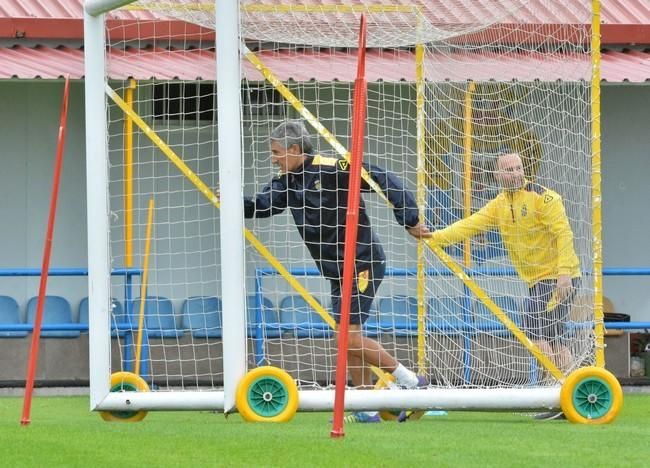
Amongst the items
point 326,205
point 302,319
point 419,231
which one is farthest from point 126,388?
point 302,319

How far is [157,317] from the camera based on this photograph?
48.8 feet

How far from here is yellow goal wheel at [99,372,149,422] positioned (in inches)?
408

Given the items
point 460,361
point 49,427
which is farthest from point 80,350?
point 49,427

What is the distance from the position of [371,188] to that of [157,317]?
4959mm

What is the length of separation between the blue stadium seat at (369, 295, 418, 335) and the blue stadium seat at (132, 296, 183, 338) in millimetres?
1890

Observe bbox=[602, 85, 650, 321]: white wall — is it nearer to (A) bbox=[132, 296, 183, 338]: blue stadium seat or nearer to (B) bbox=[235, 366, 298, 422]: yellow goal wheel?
(A) bbox=[132, 296, 183, 338]: blue stadium seat

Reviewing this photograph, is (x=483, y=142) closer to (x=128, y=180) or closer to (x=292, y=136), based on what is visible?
(x=292, y=136)

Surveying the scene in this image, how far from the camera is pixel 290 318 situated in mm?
15109

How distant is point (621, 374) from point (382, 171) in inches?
226

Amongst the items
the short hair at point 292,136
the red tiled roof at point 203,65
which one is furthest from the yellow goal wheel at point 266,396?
the red tiled roof at point 203,65

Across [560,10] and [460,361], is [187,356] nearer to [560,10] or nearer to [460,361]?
[460,361]

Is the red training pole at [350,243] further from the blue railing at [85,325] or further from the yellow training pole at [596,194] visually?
the blue railing at [85,325]

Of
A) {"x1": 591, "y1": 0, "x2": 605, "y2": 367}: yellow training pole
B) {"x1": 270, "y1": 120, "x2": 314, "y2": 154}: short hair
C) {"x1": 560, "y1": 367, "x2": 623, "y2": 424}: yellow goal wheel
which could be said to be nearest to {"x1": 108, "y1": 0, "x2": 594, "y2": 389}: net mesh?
{"x1": 591, "y1": 0, "x2": 605, "y2": 367}: yellow training pole

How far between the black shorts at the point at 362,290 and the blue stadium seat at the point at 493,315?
1289 millimetres
